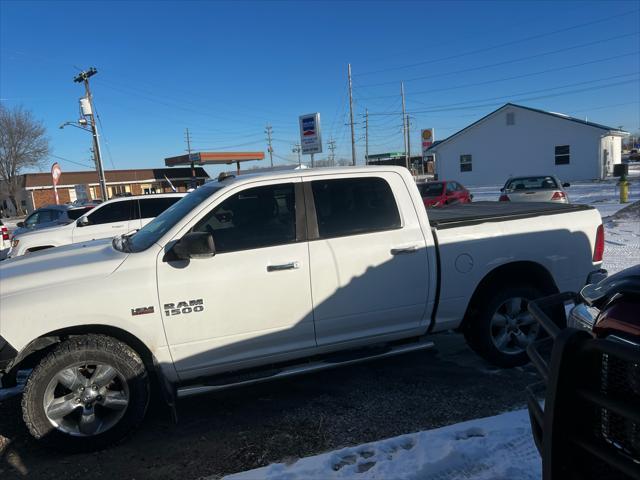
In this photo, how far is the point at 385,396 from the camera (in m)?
4.13

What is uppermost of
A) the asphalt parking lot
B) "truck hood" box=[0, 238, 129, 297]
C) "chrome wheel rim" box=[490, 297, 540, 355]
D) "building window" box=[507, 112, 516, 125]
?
"building window" box=[507, 112, 516, 125]

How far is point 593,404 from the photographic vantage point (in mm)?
1704

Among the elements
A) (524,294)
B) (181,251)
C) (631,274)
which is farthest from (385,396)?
(631,274)

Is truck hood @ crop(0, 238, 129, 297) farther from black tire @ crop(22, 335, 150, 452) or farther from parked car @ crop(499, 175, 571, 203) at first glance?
parked car @ crop(499, 175, 571, 203)

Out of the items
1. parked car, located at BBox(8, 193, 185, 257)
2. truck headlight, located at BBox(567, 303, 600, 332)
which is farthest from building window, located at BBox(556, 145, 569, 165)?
truck headlight, located at BBox(567, 303, 600, 332)

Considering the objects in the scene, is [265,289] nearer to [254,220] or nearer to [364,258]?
[254,220]

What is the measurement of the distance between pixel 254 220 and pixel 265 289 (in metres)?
0.58

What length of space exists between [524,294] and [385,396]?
1609 mm

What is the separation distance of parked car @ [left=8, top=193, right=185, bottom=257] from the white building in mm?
31380

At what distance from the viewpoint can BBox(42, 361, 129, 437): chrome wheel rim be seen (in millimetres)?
3354

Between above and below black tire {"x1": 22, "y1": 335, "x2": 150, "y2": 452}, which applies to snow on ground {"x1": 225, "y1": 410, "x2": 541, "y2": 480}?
below

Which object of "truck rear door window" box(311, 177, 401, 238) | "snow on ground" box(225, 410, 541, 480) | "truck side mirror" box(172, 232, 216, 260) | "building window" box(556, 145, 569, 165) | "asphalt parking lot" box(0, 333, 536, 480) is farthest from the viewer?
"building window" box(556, 145, 569, 165)

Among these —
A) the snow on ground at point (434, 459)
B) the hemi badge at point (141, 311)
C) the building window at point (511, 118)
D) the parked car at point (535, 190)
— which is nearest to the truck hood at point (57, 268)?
the hemi badge at point (141, 311)

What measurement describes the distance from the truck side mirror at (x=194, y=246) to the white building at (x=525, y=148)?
35728 millimetres
